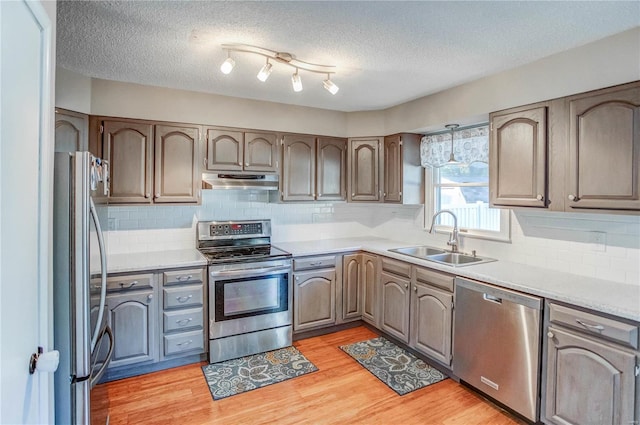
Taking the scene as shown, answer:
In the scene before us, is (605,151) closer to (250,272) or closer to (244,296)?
(250,272)

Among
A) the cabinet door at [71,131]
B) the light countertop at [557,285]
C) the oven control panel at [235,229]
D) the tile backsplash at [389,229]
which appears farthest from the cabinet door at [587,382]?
the cabinet door at [71,131]

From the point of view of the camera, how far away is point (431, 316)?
9.69 ft

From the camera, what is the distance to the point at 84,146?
281cm

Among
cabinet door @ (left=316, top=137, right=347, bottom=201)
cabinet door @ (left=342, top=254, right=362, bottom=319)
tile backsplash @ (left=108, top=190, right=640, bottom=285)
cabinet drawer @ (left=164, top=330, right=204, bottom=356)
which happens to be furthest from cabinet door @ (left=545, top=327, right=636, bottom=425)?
cabinet drawer @ (left=164, top=330, right=204, bottom=356)

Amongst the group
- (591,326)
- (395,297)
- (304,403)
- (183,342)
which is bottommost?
(304,403)

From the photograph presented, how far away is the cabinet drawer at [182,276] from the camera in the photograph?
2904 millimetres

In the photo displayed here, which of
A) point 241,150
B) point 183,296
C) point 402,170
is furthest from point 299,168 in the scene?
point 183,296

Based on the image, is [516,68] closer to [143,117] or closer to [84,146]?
[143,117]

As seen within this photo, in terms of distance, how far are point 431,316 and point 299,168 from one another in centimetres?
194

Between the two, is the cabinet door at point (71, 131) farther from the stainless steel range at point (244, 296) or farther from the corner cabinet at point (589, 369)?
the corner cabinet at point (589, 369)

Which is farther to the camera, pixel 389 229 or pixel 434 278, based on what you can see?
pixel 389 229

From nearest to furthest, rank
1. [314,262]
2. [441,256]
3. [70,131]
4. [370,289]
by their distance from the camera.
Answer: [70,131] → [441,256] → [314,262] → [370,289]

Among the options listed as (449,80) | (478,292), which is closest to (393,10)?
(449,80)

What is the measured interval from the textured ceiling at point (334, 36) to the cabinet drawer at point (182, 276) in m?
1.60
